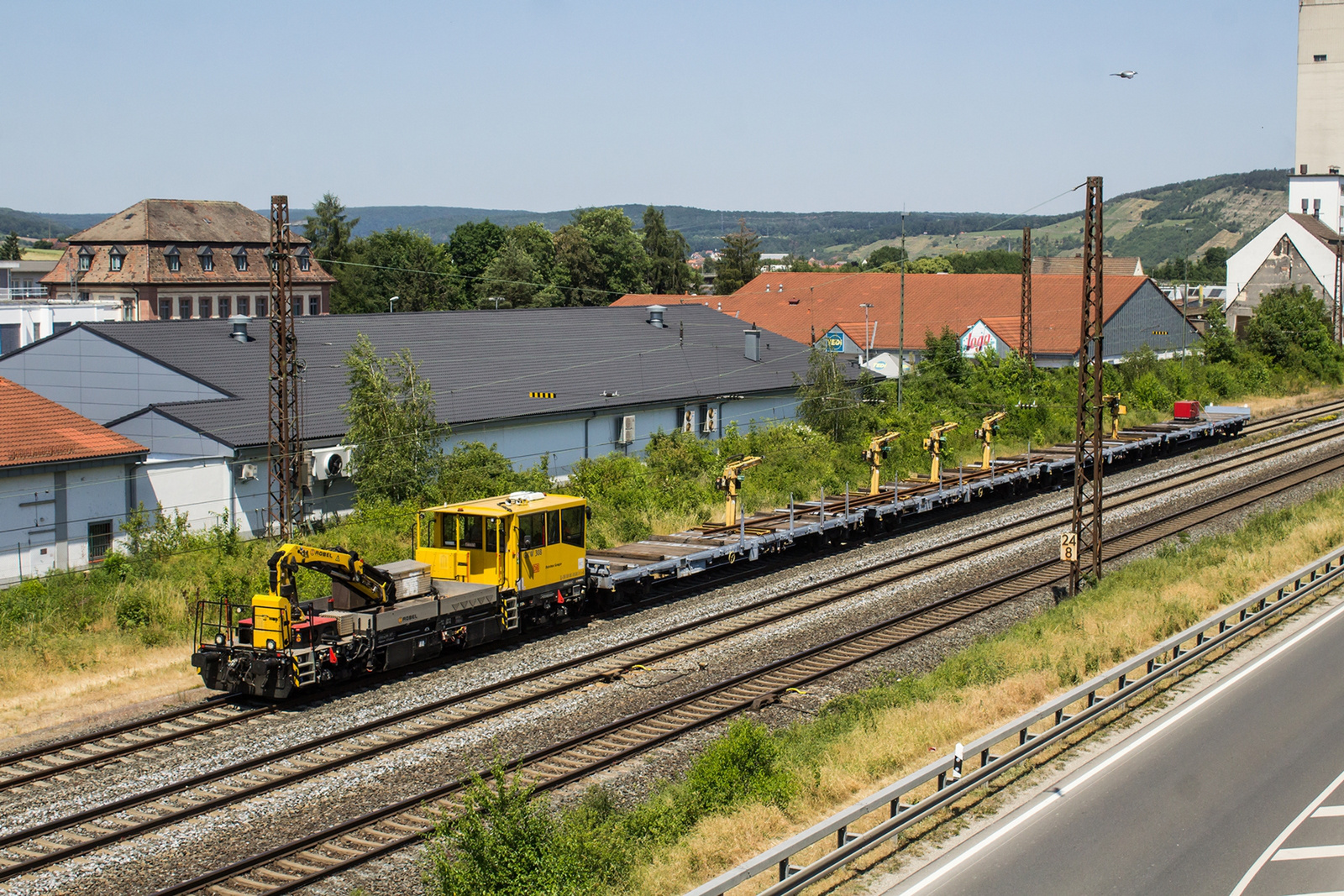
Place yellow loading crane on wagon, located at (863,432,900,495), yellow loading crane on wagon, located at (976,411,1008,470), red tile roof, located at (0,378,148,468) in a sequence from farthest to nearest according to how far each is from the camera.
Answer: yellow loading crane on wagon, located at (976,411,1008,470) → yellow loading crane on wagon, located at (863,432,900,495) → red tile roof, located at (0,378,148,468)

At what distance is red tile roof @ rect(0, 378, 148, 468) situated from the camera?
1179 inches

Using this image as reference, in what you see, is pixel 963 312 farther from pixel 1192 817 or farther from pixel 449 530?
pixel 1192 817

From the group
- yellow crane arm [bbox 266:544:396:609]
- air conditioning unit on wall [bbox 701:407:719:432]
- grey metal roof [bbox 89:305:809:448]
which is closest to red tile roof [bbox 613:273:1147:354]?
grey metal roof [bbox 89:305:809:448]

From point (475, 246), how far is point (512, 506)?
109m

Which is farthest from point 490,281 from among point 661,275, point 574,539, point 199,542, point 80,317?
point 574,539

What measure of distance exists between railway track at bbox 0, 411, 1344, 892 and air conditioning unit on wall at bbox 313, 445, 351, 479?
14.6m

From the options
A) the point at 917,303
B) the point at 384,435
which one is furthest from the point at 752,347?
the point at 917,303

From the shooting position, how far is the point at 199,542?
27766 millimetres

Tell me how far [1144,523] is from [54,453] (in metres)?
27.8

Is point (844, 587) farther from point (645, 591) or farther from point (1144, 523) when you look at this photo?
point (1144, 523)

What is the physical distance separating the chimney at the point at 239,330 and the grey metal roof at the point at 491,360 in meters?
0.29

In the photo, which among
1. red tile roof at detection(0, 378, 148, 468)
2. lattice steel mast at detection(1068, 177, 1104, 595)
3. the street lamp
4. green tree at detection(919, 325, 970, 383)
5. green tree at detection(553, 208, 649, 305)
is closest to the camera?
lattice steel mast at detection(1068, 177, 1104, 595)

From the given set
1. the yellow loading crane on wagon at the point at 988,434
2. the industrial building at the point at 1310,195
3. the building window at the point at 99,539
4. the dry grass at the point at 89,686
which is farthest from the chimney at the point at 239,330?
the industrial building at the point at 1310,195

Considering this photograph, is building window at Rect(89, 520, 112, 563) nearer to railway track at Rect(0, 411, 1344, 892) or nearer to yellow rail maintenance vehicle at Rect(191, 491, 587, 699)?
yellow rail maintenance vehicle at Rect(191, 491, 587, 699)
